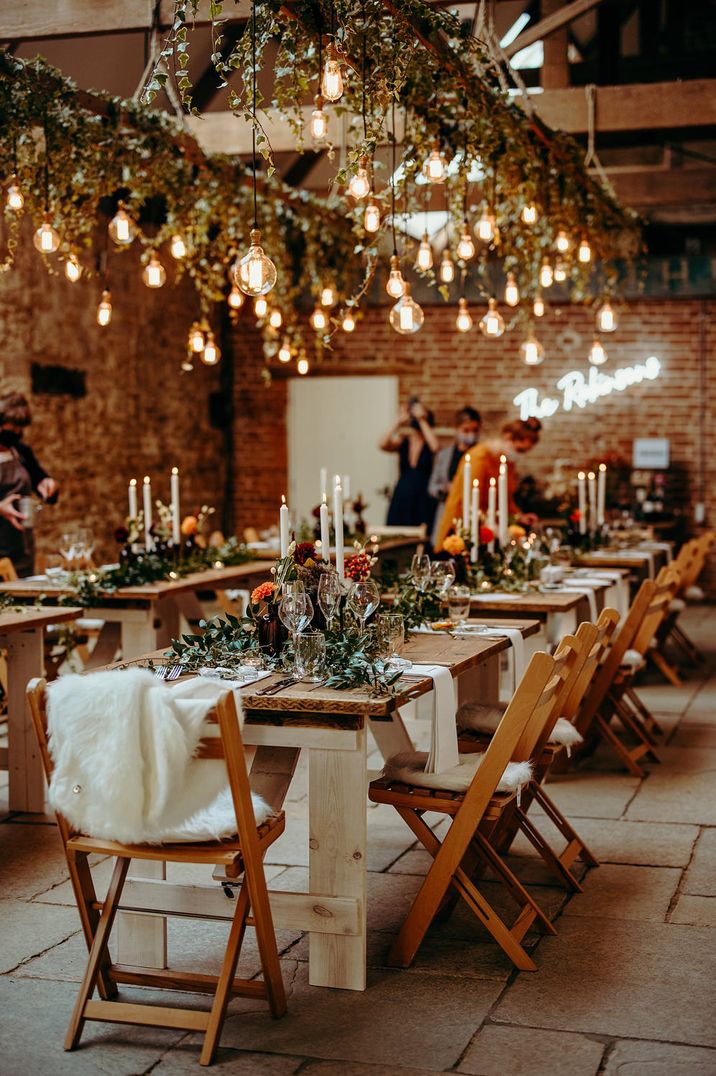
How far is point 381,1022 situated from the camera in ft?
10.6

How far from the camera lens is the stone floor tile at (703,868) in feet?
14.0

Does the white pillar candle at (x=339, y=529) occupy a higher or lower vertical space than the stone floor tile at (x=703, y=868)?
higher

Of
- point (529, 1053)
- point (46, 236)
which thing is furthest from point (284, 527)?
point (46, 236)

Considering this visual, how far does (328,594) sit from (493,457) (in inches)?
166

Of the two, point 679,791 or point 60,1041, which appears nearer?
point 60,1041

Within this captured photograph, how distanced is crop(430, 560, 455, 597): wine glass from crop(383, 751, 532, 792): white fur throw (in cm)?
133

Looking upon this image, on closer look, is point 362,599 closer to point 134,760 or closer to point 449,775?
point 449,775

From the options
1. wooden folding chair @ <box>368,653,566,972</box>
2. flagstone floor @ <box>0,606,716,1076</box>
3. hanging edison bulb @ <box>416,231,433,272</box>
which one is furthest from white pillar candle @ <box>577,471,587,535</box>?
wooden folding chair @ <box>368,653,566,972</box>

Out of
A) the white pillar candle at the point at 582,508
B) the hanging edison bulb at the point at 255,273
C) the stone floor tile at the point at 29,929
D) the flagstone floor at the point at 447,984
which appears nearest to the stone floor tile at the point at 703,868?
the flagstone floor at the point at 447,984

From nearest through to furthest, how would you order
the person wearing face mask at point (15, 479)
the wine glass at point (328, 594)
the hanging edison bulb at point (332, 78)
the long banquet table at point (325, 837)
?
the long banquet table at point (325, 837)
the wine glass at point (328, 594)
the hanging edison bulb at point (332, 78)
the person wearing face mask at point (15, 479)

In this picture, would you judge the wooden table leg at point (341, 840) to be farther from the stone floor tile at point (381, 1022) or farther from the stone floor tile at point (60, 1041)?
the stone floor tile at point (60, 1041)

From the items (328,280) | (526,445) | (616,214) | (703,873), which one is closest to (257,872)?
(703,873)

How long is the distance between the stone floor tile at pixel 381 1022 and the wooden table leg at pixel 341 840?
0.10m

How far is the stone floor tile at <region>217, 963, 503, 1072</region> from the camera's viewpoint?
3.07 meters
